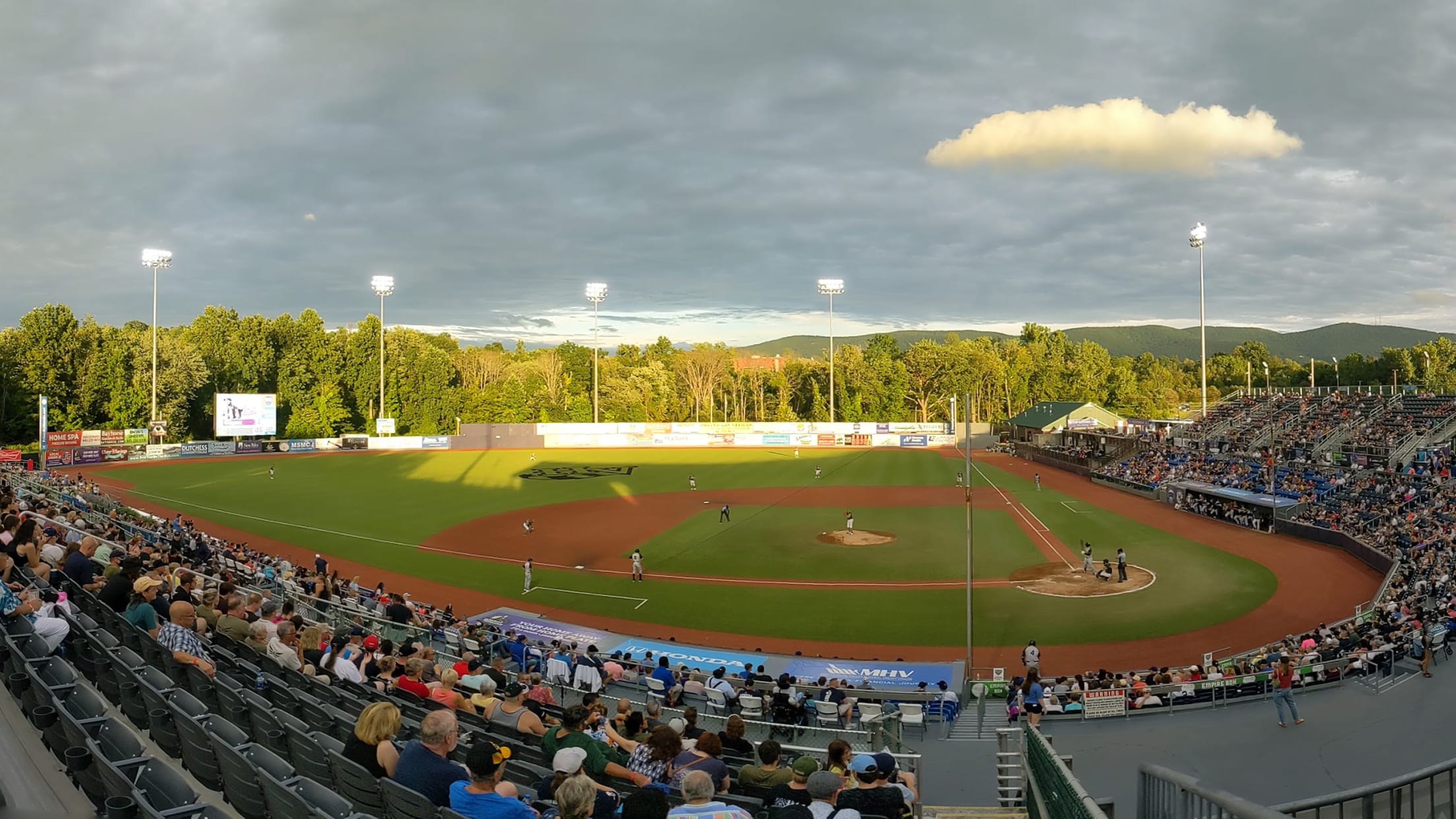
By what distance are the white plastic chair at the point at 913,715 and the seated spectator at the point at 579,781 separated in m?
9.12

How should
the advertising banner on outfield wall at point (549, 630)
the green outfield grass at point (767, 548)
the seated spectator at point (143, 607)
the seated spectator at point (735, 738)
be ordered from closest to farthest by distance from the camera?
the seated spectator at point (143, 607) < the seated spectator at point (735, 738) < the advertising banner on outfield wall at point (549, 630) < the green outfield grass at point (767, 548)

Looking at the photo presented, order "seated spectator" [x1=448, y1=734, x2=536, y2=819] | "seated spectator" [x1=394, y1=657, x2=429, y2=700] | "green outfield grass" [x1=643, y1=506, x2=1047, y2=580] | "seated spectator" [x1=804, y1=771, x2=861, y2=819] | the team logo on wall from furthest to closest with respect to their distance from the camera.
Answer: the team logo on wall
"green outfield grass" [x1=643, y1=506, x2=1047, y2=580]
"seated spectator" [x1=394, y1=657, x2=429, y2=700]
"seated spectator" [x1=804, y1=771, x2=861, y2=819]
"seated spectator" [x1=448, y1=734, x2=536, y2=819]

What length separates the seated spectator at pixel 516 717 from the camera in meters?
8.36

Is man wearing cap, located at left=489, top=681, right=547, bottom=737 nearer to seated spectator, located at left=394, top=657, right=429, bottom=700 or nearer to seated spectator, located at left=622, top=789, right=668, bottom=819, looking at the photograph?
seated spectator, located at left=394, top=657, right=429, bottom=700

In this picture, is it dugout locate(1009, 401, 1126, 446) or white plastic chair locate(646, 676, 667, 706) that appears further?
dugout locate(1009, 401, 1126, 446)

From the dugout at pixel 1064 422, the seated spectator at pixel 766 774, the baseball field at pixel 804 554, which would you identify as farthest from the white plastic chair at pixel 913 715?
the dugout at pixel 1064 422

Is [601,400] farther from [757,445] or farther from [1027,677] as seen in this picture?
[1027,677]

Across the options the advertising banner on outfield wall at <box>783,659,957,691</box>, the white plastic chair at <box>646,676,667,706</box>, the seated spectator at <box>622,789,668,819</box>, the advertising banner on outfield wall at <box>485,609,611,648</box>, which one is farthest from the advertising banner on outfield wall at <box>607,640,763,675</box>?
the seated spectator at <box>622,789,668,819</box>

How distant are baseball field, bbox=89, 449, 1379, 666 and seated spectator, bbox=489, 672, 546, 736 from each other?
1457 cm

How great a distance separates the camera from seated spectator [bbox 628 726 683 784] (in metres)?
6.86

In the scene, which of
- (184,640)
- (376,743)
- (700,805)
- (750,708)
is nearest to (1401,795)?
(700,805)

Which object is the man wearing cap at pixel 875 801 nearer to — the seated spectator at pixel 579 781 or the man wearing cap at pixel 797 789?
the man wearing cap at pixel 797 789

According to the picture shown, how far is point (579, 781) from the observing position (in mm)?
4738

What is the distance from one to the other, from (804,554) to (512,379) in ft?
265
